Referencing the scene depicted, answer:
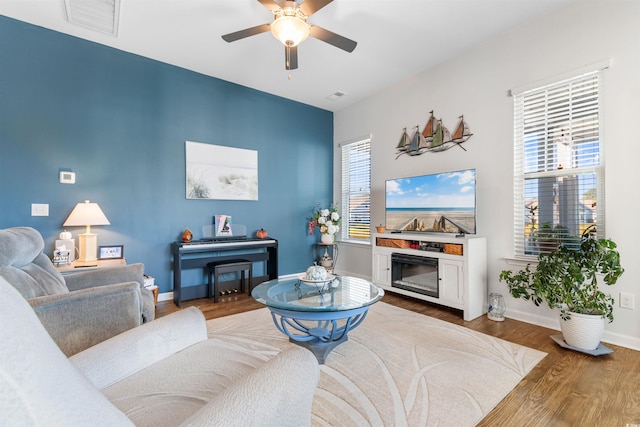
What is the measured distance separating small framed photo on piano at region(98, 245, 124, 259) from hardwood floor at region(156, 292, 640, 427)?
356cm

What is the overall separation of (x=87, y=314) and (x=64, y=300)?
0.13m

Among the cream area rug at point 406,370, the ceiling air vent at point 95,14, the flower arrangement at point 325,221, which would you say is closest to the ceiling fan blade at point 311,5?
the ceiling air vent at point 95,14

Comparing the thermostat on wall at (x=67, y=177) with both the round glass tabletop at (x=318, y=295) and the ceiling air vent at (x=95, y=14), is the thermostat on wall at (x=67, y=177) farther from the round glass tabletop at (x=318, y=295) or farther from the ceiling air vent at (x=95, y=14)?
the round glass tabletop at (x=318, y=295)

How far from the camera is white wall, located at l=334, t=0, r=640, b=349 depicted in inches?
92.1

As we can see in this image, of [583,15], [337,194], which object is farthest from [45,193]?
[583,15]

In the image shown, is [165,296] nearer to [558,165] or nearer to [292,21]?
[292,21]

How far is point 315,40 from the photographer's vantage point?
10.4 ft

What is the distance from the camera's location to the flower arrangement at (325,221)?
4789 mm

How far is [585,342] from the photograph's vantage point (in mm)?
2203

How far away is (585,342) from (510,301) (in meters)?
0.85

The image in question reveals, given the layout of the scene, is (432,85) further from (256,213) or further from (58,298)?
(58,298)

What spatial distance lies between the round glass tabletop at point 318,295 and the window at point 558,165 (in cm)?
184

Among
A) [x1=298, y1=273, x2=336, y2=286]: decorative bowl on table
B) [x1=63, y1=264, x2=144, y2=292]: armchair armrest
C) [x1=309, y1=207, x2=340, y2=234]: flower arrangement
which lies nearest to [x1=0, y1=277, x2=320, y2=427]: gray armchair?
[x1=298, y1=273, x2=336, y2=286]: decorative bowl on table

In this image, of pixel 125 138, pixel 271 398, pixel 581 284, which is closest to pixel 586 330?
pixel 581 284
